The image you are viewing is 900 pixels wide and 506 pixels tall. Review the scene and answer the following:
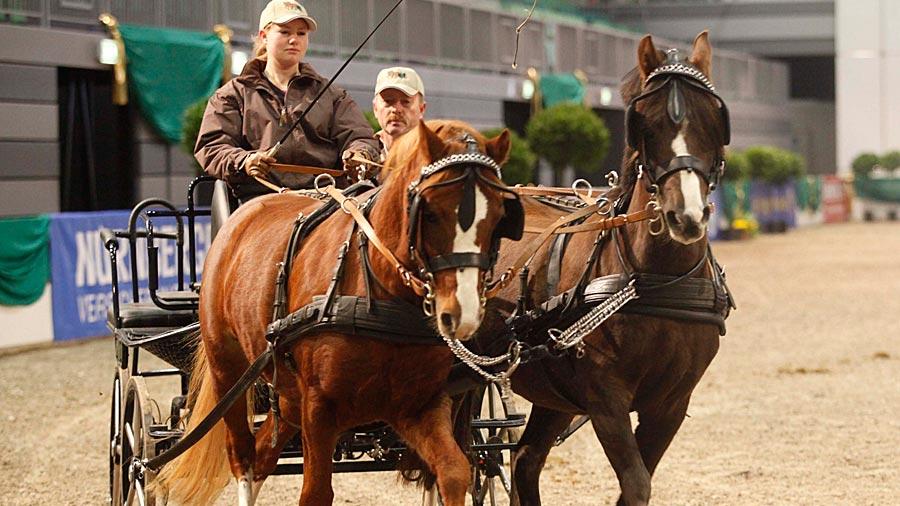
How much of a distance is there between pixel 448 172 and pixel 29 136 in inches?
537

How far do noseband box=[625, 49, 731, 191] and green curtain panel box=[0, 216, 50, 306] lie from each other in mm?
9086

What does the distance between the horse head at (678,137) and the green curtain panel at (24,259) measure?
357 inches

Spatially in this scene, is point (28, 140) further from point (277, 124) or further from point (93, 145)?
point (277, 124)

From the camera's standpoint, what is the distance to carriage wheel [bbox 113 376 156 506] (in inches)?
209

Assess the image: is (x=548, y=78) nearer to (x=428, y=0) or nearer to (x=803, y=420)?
(x=428, y=0)

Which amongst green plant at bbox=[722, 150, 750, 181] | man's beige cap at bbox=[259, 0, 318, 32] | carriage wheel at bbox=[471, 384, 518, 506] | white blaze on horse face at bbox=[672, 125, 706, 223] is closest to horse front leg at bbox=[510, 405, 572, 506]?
carriage wheel at bbox=[471, 384, 518, 506]

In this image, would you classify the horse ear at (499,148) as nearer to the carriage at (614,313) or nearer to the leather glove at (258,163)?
the carriage at (614,313)

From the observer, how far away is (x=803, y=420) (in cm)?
902

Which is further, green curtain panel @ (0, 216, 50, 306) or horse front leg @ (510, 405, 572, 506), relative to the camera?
green curtain panel @ (0, 216, 50, 306)

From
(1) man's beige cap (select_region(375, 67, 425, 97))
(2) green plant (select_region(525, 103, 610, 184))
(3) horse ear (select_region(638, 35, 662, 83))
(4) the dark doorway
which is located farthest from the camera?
(2) green plant (select_region(525, 103, 610, 184))

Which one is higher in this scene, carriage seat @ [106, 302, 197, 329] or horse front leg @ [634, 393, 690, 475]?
carriage seat @ [106, 302, 197, 329]

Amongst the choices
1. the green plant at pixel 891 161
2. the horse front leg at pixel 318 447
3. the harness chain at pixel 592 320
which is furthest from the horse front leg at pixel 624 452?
the green plant at pixel 891 161

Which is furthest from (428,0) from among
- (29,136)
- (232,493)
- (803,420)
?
(232,493)

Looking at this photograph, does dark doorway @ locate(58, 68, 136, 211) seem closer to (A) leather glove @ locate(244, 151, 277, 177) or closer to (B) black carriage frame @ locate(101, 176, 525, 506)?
(B) black carriage frame @ locate(101, 176, 525, 506)
